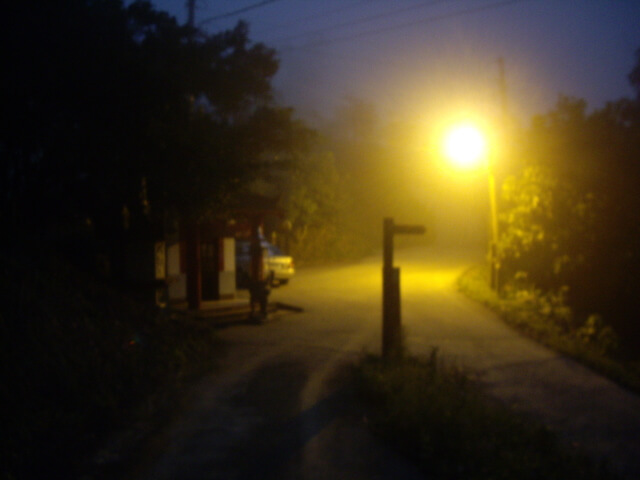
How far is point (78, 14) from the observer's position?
9438 millimetres

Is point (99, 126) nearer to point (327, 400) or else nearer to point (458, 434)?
point (327, 400)

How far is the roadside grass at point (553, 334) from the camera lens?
10161mm

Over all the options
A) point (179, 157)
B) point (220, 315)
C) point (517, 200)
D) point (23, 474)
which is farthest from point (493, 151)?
point (23, 474)

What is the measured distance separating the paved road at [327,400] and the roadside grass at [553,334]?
14.0 inches

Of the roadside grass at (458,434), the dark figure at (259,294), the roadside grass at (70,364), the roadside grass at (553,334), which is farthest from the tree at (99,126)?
the roadside grass at (553,334)

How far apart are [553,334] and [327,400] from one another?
7.37 m

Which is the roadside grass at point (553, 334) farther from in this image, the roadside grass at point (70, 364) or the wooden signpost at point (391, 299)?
the roadside grass at point (70, 364)

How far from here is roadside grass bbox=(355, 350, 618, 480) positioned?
5.25 metres

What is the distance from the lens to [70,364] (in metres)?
6.48

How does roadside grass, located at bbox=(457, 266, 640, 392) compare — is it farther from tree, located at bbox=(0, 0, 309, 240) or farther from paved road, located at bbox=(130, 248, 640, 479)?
tree, located at bbox=(0, 0, 309, 240)

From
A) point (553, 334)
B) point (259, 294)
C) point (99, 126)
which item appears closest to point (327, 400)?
point (99, 126)

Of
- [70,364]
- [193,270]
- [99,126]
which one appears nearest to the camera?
[70,364]

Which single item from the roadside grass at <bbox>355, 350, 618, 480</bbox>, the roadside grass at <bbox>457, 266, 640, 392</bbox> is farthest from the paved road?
the roadside grass at <bbox>457, 266, 640, 392</bbox>

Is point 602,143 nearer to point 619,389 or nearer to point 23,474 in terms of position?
point 619,389
